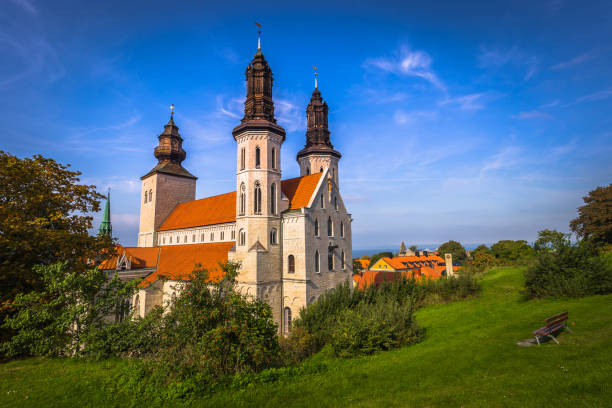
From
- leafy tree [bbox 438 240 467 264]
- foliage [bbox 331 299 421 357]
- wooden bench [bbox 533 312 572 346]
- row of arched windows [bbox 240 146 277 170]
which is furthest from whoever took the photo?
leafy tree [bbox 438 240 467 264]

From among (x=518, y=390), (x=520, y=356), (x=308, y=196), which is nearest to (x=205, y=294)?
(x=518, y=390)

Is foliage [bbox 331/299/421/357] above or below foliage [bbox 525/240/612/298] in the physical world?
below

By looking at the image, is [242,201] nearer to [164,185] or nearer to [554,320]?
[164,185]

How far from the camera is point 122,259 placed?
28.7 meters

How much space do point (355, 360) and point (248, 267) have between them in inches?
544

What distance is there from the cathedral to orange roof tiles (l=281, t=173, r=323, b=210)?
0.11m

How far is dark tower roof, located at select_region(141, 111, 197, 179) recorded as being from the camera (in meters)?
38.8

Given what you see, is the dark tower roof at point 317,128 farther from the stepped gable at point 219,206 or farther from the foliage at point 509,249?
the foliage at point 509,249

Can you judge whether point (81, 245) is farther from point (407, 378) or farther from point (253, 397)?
point (407, 378)

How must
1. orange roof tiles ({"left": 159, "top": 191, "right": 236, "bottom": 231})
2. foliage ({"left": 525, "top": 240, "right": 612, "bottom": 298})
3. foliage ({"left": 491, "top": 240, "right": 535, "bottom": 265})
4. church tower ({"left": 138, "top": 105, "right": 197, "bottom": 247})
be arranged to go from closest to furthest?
1. foliage ({"left": 525, "top": 240, "right": 612, "bottom": 298})
2. orange roof tiles ({"left": 159, "top": 191, "right": 236, "bottom": 231})
3. church tower ({"left": 138, "top": 105, "right": 197, "bottom": 247})
4. foliage ({"left": 491, "top": 240, "right": 535, "bottom": 265})

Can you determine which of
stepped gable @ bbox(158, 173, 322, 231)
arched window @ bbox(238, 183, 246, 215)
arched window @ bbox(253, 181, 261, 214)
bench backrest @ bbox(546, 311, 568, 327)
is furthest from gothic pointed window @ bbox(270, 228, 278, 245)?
bench backrest @ bbox(546, 311, 568, 327)

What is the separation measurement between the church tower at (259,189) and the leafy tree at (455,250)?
270 feet

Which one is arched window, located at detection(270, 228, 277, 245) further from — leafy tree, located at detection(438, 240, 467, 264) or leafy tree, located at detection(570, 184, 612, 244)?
leafy tree, located at detection(438, 240, 467, 264)

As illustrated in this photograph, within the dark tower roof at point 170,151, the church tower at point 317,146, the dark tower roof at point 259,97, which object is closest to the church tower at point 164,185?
the dark tower roof at point 170,151
